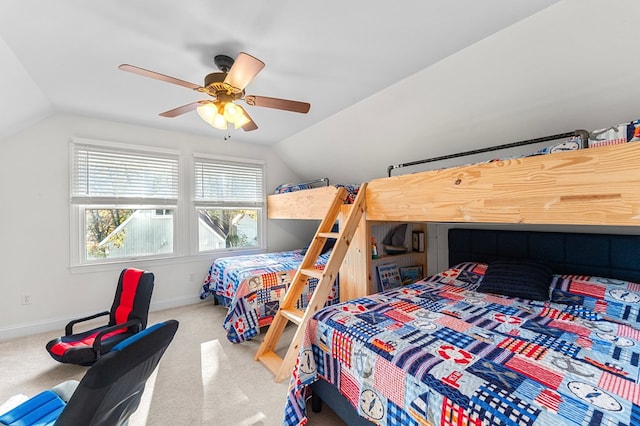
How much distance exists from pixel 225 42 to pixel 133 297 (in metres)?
2.36

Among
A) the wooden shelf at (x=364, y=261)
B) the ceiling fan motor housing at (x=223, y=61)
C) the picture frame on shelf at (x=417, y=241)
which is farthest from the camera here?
the picture frame on shelf at (x=417, y=241)

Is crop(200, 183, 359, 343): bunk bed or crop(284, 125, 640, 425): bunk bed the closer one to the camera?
crop(284, 125, 640, 425): bunk bed

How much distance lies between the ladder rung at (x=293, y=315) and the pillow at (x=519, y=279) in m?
1.56

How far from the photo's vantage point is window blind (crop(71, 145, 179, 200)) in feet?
10.5

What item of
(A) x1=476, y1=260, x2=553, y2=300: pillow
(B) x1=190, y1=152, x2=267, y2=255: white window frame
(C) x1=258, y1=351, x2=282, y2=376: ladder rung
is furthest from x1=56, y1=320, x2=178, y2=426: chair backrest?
(B) x1=190, y1=152, x2=267, y2=255: white window frame

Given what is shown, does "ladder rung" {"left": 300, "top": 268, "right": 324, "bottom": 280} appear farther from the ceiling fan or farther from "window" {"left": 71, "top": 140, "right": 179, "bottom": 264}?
"window" {"left": 71, "top": 140, "right": 179, "bottom": 264}

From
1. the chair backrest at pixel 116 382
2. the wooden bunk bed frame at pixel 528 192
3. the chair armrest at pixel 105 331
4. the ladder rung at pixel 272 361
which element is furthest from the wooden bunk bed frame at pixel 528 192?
the chair armrest at pixel 105 331

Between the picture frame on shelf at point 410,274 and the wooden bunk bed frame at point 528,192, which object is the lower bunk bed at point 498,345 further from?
the picture frame on shelf at point 410,274

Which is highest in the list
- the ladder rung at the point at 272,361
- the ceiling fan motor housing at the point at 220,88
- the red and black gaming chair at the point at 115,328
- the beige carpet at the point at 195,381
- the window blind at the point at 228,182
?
the ceiling fan motor housing at the point at 220,88

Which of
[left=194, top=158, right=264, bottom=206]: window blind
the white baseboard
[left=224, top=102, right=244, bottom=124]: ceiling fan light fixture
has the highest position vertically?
[left=224, top=102, right=244, bottom=124]: ceiling fan light fixture

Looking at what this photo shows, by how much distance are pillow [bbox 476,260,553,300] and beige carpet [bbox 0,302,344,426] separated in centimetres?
161

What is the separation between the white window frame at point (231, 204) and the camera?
3920 millimetres

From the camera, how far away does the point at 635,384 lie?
1071 millimetres

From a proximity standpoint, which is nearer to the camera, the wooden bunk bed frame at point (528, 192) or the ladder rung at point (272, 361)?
the wooden bunk bed frame at point (528, 192)
